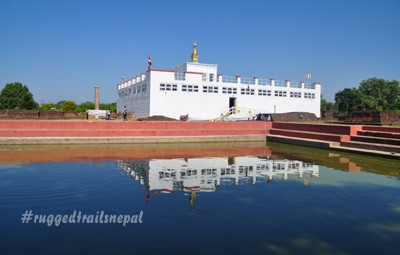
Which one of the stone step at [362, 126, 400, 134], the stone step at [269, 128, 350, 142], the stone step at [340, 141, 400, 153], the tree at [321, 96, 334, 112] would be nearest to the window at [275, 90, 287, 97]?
the stone step at [269, 128, 350, 142]

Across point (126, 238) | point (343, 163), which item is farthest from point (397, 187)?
point (126, 238)

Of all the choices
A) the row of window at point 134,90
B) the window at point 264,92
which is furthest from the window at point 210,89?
the row of window at point 134,90

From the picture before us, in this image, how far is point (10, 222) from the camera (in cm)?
464

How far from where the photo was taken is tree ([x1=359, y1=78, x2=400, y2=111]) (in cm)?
5588

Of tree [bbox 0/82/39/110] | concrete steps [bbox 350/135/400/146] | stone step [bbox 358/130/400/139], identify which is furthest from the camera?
tree [bbox 0/82/39/110]

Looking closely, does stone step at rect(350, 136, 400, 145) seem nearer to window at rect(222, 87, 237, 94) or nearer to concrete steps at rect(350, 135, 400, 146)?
concrete steps at rect(350, 135, 400, 146)

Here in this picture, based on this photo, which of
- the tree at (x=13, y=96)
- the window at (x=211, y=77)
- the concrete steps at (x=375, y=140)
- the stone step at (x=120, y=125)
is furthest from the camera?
the tree at (x=13, y=96)

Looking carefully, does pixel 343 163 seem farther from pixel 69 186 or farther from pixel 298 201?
pixel 69 186

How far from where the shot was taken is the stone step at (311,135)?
1407cm

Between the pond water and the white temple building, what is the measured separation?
18.9 metres

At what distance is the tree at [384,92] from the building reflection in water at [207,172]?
53011mm

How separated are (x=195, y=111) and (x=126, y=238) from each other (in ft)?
85.0

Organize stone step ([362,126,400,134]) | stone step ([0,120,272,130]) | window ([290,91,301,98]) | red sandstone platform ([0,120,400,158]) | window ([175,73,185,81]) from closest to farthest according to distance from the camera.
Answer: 1. stone step ([362,126,400,134])
2. red sandstone platform ([0,120,400,158])
3. stone step ([0,120,272,130])
4. window ([175,73,185,81])
5. window ([290,91,301,98])

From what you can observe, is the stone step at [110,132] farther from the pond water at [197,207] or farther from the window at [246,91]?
the window at [246,91]
